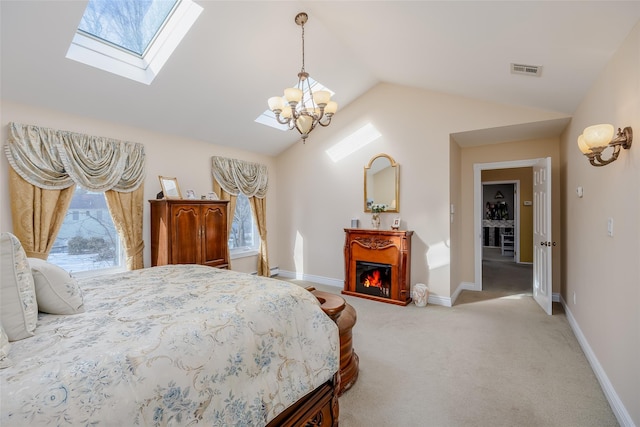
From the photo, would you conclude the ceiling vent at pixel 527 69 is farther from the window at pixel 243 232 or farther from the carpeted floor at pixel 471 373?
the window at pixel 243 232

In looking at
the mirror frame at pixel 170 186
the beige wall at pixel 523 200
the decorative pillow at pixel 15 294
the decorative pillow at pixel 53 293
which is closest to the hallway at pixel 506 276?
the beige wall at pixel 523 200

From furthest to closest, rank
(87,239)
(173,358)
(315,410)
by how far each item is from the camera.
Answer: (87,239), (315,410), (173,358)

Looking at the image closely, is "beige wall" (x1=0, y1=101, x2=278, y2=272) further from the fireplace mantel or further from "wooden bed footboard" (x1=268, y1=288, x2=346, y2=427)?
"wooden bed footboard" (x1=268, y1=288, x2=346, y2=427)

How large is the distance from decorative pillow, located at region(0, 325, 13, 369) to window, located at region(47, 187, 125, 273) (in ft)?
8.80

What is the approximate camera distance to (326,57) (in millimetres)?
3744

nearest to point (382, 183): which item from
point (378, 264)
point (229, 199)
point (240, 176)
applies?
point (378, 264)

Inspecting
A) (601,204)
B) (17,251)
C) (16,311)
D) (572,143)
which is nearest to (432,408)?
(601,204)

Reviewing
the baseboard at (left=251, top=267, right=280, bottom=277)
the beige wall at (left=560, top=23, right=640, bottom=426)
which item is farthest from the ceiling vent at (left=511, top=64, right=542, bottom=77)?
the baseboard at (left=251, top=267, right=280, bottom=277)

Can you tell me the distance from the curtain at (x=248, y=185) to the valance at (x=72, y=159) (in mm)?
1183

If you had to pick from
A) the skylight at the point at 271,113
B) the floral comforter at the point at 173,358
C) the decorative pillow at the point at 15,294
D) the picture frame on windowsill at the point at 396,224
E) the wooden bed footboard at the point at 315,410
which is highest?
the skylight at the point at 271,113

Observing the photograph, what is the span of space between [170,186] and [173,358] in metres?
3.37

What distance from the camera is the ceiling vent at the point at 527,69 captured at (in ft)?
8.66

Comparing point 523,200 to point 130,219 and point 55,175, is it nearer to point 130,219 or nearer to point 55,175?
point 130,219

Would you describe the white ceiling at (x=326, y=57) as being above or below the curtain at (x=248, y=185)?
above
